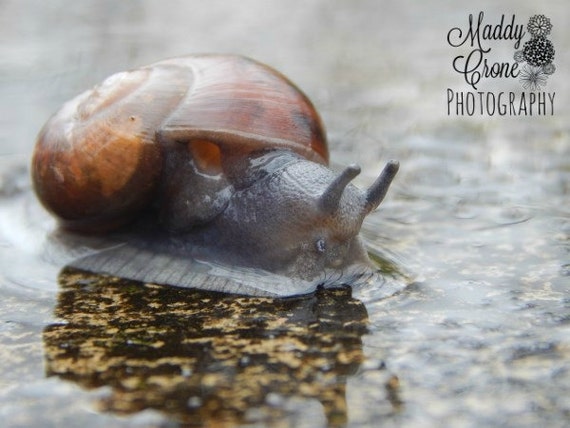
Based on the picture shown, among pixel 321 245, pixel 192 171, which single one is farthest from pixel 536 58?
pixel 321 245

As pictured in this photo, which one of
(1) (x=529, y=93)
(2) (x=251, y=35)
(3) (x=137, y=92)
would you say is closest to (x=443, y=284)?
(3) (x=137, y=92)

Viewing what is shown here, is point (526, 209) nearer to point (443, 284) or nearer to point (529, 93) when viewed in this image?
point (443, 284)

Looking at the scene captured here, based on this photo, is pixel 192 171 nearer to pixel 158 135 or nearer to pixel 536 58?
pixel 158 135

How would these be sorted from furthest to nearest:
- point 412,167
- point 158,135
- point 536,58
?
point 536,58
point 412,167
point 158,135

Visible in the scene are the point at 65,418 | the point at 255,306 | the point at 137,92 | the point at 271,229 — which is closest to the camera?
the point at 65,418

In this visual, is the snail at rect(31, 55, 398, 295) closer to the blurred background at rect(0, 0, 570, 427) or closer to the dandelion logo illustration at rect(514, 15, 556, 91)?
the blurred background at rect(0, 0, 570, 427)

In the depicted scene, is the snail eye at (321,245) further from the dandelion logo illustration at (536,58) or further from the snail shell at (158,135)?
the dandelion logo illustration at (536,58)
